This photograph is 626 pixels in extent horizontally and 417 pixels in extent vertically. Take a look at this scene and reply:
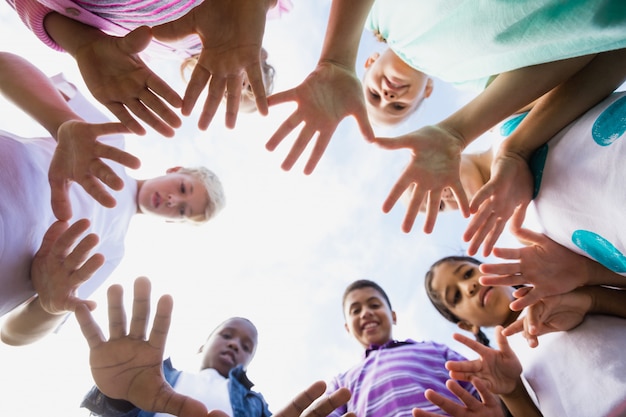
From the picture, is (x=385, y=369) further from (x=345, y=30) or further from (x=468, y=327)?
(x=345, y=30)

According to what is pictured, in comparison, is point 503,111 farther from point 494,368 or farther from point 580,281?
point 494,368

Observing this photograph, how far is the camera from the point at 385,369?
171 cm

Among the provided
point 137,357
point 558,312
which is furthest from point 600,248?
point 137,357

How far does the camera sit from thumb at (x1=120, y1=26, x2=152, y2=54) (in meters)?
0.92

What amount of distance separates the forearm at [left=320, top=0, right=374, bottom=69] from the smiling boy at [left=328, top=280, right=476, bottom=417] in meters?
1.20

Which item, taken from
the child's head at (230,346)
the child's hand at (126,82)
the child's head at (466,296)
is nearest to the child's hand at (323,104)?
the child's hand at (126,82)

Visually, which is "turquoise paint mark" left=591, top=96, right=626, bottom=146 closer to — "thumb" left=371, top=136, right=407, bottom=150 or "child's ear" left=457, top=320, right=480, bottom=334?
"thumb" left=371, top=136, right=407, bottom=150

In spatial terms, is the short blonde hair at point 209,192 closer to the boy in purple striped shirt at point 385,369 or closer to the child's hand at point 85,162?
the boy in purple striped shirt at point 385,369

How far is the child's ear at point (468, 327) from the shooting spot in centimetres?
198

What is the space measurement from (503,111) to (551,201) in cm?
28

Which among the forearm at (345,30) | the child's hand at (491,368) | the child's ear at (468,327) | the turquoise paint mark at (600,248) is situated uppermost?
the forearm at (345,30)

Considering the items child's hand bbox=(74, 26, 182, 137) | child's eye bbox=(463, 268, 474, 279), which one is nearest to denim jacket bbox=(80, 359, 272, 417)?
child's hand bbox=(74, 26, 182, 137)

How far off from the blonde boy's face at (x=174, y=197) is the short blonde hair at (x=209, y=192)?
0.09 feet

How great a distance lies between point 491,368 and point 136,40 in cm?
140
